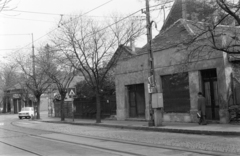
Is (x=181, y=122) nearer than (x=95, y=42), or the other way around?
(x=181, y=122)

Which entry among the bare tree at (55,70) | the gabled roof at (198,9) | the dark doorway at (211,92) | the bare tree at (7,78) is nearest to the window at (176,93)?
the dark doorway at (211,92)

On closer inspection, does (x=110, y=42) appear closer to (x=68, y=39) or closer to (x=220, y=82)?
(x=68, y=39)

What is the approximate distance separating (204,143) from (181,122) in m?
7.62

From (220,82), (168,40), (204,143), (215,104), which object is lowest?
(204,143)

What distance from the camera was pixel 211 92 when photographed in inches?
678

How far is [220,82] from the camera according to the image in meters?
16.2

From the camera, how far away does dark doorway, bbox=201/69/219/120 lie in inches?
670

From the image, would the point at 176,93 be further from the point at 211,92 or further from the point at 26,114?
the point at 26,114

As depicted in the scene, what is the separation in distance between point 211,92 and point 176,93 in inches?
99.3

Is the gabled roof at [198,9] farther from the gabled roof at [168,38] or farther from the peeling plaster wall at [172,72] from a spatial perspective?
the gabled roof at [168,38]

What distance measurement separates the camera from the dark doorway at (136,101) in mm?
22250

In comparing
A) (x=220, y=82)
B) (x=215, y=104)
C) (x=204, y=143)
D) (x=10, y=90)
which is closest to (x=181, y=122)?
(x=215, y=104)

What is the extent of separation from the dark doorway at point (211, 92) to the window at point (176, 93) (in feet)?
3.80

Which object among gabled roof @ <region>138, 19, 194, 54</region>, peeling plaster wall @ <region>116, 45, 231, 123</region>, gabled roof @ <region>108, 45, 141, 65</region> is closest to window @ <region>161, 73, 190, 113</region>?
peeling plaster wall @ <region>116, 45, 231, 123</region>
